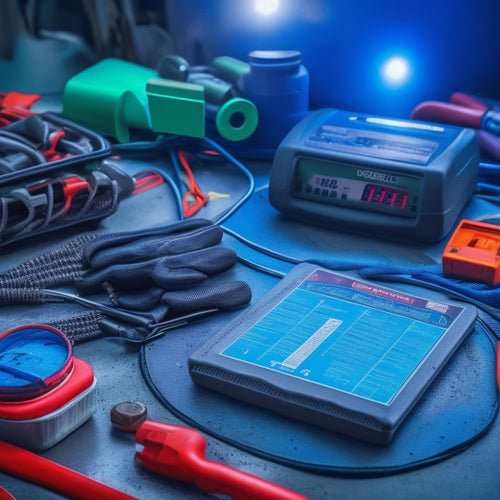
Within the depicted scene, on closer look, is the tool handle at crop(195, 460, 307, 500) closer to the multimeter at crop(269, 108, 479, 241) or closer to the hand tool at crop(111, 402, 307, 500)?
the hand tool at crop(111, 402, 307, 500)

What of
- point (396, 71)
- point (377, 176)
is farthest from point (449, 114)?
point (377, 176)

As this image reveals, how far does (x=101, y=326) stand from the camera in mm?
914

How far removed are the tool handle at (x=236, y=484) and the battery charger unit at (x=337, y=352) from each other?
116 mm

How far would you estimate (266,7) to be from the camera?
1592 millimetres

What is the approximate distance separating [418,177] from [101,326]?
20.4 inches

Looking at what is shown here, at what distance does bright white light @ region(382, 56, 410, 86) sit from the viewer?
4.83 feet

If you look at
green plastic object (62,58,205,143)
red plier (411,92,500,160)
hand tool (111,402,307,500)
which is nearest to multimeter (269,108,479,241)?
red plier (411,92,500,160)

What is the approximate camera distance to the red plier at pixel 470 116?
1.31 meters

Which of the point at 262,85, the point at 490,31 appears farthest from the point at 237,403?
the point at 490,31

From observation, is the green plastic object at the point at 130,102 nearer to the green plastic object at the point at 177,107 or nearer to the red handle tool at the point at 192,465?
the green plastic object at the point at 177,107

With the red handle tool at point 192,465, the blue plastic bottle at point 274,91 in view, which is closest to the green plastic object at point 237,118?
the blue plastic bottle at point 274,91

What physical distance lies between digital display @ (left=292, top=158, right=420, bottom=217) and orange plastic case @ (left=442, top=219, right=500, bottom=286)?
0.09 metres

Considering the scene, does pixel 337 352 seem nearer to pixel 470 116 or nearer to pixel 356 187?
pixel 356 187

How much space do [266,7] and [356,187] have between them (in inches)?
24.8
